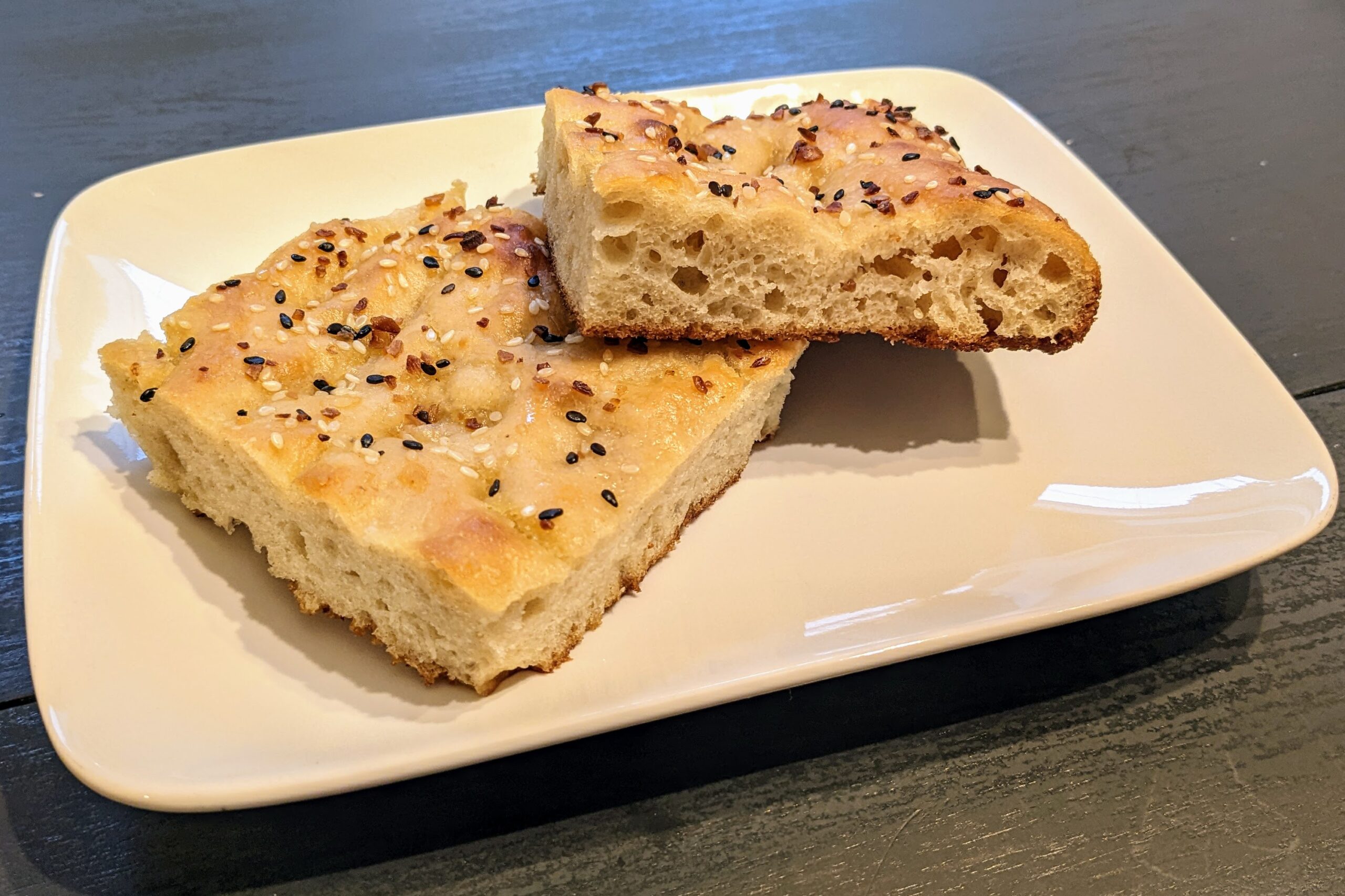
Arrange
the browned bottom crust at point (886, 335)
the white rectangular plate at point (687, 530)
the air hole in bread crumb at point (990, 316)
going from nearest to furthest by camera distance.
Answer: the white rectangular plate at point (687, 530) < the browned bottom crust at point (886, 335) < the air hole in bread crumb at point (990, 316)

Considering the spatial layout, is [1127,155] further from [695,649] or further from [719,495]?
[695,649]

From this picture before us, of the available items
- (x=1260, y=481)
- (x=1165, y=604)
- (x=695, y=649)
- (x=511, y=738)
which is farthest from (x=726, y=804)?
(x=1260, y=481)

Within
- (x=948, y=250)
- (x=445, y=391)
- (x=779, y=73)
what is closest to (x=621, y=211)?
(x=445, y=391)

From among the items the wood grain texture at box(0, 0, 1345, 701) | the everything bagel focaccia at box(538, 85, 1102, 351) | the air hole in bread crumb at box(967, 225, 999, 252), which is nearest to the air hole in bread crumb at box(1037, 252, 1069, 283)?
the everything bagel focaccia at box(538, 85, 1102, 351)

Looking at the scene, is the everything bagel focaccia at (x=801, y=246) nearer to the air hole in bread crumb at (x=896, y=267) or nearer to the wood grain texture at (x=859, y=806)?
the air hole in bread crumb at (x=896, y=267)

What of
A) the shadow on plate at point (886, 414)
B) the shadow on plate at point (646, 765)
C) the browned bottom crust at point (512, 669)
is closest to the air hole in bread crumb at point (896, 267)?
the shadow on plate at point (886, 414)

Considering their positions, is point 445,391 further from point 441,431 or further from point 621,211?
point 621,211
